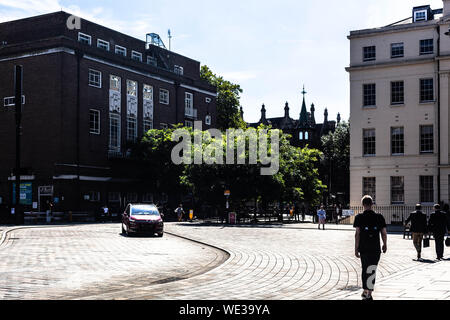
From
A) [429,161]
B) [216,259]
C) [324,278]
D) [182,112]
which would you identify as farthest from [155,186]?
[324,278]

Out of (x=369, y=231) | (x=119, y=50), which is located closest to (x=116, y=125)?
(x=119, y=50)

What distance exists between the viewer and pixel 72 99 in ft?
157

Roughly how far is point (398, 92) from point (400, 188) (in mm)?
7410

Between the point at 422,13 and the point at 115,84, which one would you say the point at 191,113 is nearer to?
the point at 115,84

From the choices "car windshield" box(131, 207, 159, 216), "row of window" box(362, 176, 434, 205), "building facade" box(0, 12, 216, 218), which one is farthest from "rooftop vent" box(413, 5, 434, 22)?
"car windshield" box(131, 207, 159, 216)

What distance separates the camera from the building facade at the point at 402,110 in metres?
42.5

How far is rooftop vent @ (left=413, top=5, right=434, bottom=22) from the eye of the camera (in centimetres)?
4537

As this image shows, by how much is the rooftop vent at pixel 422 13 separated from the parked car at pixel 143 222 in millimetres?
29194

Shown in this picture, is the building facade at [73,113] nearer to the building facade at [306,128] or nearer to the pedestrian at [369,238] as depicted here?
the pedestrian at [369,238]

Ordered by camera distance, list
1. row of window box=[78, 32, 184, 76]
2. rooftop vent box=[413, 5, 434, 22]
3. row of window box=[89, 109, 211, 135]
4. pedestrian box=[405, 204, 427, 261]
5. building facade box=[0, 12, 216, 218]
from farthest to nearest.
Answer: row of window box=[78, 32, 184, 76]
row of window box=[89, 109, 211, 135]
building facade box=[0, 12, 216, 218]
rooftop vent box=[413, 5, 434, 22]
pedestrian box=[405, 204, 427, 261]

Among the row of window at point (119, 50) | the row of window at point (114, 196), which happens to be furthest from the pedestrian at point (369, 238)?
the row of window at point (119, 50)

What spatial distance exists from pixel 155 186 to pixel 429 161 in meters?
25.0

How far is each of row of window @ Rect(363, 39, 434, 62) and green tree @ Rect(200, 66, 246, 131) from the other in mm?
29369

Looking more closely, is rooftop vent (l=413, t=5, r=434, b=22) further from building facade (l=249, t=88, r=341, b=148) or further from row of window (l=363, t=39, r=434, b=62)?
building facade (l=249, t=88, r=341, b=148)
